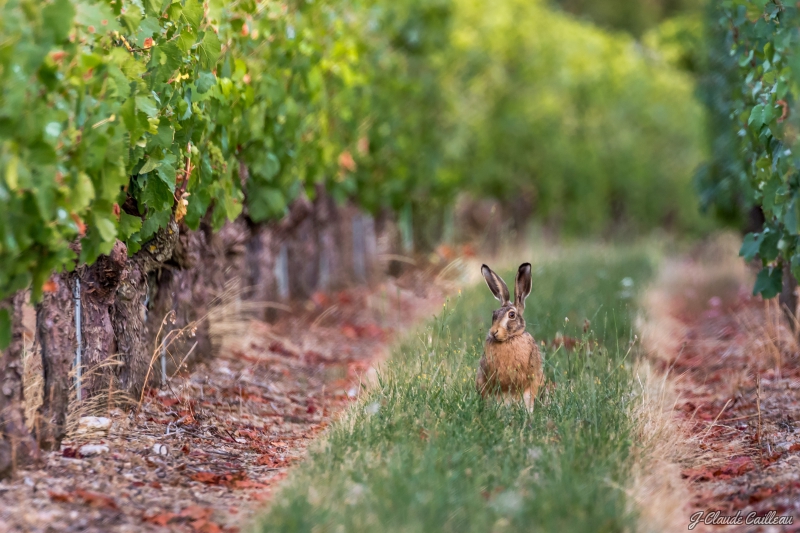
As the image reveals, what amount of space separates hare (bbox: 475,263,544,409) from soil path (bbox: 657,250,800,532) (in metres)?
0.97

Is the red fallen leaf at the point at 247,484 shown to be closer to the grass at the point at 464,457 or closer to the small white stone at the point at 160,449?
the grass at the point at 464,457

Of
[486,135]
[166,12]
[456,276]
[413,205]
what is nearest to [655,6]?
[486,135]

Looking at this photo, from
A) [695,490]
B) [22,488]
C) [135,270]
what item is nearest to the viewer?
[22,488]

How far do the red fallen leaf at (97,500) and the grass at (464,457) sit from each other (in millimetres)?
813

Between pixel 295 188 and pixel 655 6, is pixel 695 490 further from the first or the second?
pixel 655 6

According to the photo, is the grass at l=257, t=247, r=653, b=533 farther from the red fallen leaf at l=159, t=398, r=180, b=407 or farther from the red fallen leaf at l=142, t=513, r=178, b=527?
the red fallen leaf at l=159, t=398, r=180, b=407

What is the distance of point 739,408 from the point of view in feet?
21.7

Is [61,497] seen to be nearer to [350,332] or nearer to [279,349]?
[279,349]

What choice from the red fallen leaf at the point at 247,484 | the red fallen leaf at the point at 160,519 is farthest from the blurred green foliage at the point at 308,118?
the red fallen leaf at the point at 247,484

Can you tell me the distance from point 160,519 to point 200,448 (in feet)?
3.88

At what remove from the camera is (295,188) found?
376 inches

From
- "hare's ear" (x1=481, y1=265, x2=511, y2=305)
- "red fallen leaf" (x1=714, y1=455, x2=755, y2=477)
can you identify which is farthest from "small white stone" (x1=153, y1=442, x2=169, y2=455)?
"red fallen leaf" (x1=714, y1=455, x2=755, y2=477)

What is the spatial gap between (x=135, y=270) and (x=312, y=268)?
5990 millimetres

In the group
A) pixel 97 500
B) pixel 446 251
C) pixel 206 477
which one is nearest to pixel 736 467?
pixel 206 477
